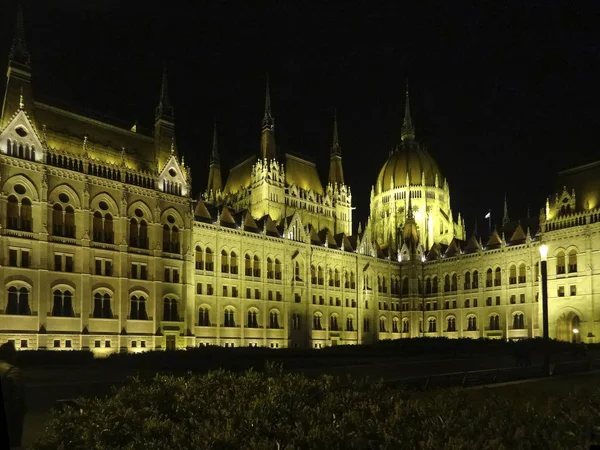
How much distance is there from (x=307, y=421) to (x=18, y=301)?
1902 inches

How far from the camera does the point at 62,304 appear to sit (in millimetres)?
52969

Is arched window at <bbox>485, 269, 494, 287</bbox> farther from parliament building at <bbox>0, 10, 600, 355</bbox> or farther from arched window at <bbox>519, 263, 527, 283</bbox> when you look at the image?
arched window at <bbox>519, 263, 527, 283</bbox>

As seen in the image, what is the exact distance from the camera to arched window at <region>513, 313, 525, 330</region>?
77938mm

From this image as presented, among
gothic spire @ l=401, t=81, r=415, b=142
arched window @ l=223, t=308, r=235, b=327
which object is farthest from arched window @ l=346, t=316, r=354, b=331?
gothic spire @ l=401, t=81, r=415, b=142

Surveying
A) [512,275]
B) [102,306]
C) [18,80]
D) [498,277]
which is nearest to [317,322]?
[498,277]

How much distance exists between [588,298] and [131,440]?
234ft

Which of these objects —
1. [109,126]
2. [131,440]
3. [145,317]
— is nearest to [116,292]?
[145,317]

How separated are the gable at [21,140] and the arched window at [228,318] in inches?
1112

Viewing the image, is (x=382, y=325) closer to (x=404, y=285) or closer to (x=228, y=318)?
(x=404, y=285)

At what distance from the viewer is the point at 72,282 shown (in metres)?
54.0

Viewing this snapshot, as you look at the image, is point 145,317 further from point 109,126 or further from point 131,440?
point 131,440

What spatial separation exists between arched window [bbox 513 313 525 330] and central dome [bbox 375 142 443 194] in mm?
39512

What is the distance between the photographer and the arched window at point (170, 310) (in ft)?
201

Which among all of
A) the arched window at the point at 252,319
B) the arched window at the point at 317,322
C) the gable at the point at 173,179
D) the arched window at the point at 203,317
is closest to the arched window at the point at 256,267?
the arched window at the point at 252,319
